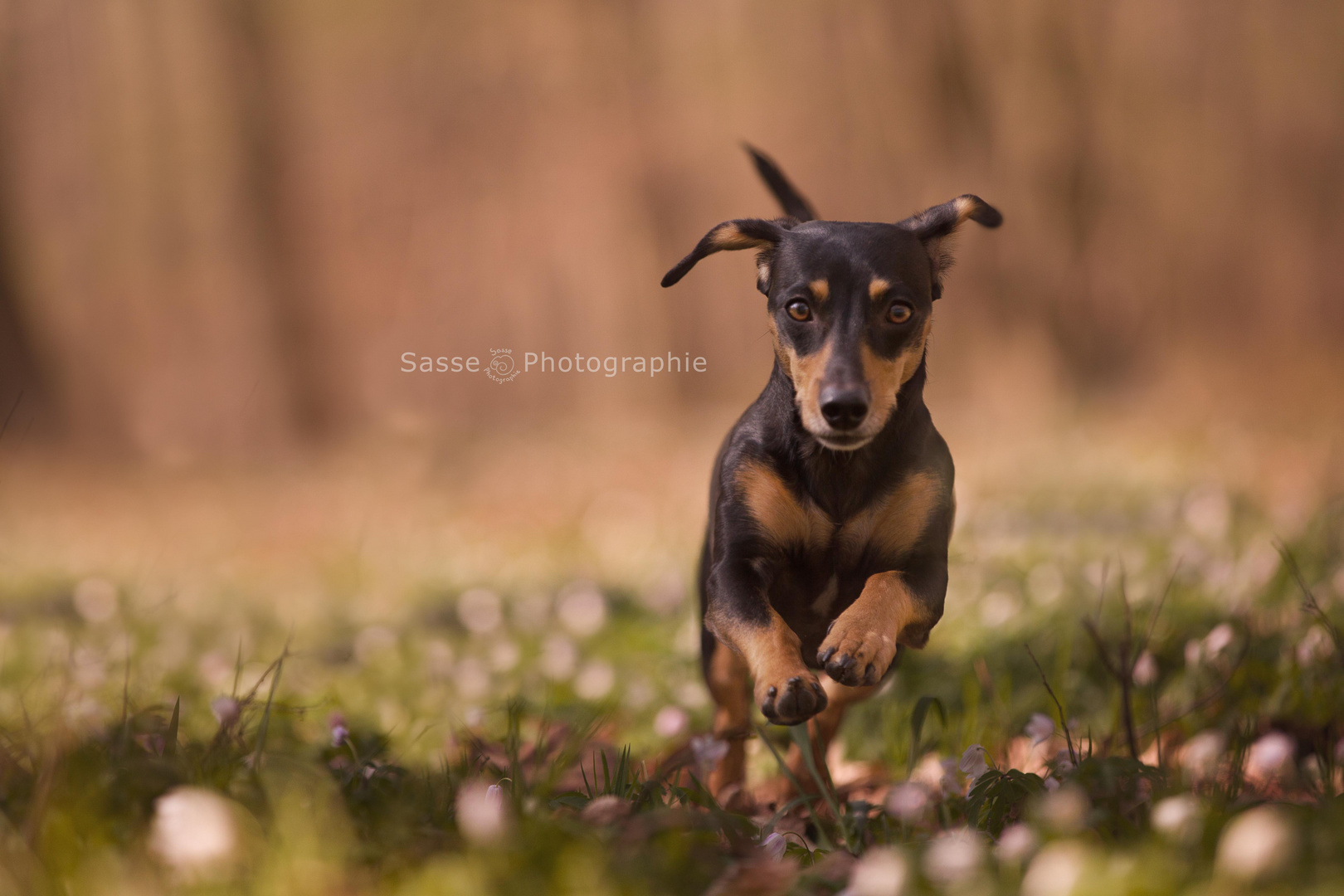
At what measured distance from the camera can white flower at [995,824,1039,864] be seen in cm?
154

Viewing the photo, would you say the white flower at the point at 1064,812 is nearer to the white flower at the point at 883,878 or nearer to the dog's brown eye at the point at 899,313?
the white flower at the point at 883,878

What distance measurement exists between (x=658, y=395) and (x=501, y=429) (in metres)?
1.73

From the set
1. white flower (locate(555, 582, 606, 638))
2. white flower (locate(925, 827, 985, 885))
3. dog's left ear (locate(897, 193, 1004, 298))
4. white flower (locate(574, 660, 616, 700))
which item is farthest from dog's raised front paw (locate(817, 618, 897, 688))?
white flower (locate(555, 582, 606, 638))

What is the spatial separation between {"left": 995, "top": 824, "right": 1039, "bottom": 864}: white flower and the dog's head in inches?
27.6

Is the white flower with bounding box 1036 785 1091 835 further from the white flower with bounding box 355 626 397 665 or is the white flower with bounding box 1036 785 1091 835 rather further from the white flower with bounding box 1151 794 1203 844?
the white flower with bounding box 355 626 397 665

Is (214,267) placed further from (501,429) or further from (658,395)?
(658,395)

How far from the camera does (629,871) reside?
1443mm

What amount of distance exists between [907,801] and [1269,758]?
86cm

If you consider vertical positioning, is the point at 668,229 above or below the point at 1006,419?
above

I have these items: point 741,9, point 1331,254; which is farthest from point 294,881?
point 1331,254

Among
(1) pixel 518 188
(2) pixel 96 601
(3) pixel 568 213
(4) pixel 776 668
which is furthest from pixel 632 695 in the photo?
(1) pixel 518 188

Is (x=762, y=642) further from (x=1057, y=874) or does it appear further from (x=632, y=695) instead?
(x=632, y=695)

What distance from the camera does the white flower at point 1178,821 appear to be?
157cm

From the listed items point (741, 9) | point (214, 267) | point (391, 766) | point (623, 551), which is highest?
point (741, 9)
